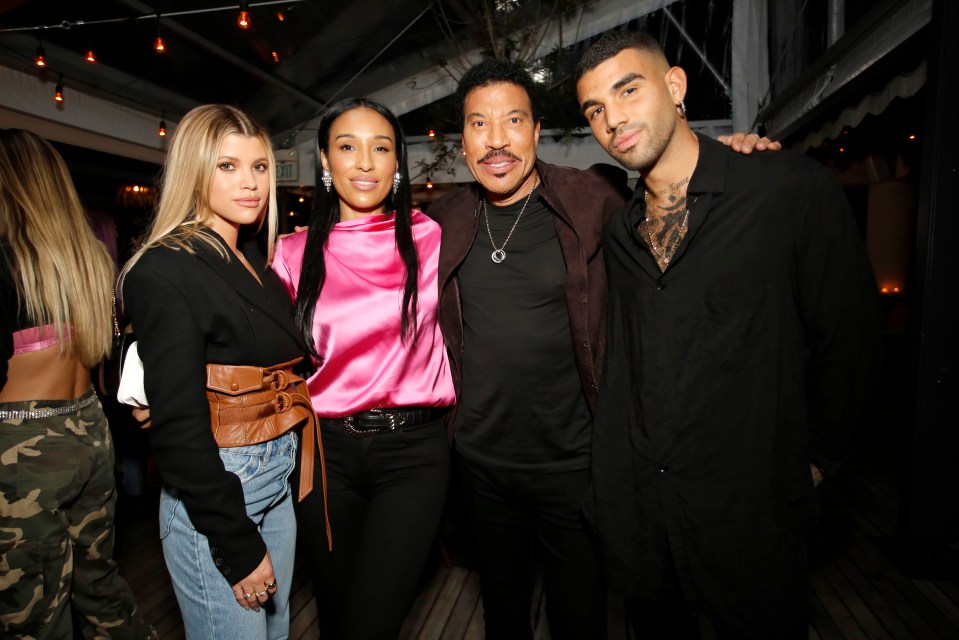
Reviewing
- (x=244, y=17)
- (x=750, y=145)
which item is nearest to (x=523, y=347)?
(x=750, y=145)

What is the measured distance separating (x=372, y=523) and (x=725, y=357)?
112 cm

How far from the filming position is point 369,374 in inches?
69.1

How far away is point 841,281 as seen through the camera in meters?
1.33

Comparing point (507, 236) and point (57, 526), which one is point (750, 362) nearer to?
point (507, 236)

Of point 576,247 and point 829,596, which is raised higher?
point 576,247

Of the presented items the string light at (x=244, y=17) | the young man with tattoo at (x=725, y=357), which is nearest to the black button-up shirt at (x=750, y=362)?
the young man with tattoo at (x=725, y=357)

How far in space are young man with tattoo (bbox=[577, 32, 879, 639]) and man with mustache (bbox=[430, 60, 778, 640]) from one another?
20cm

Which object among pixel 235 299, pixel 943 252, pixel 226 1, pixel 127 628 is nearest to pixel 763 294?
pixel 235 299

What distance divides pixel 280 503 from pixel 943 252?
313 cm

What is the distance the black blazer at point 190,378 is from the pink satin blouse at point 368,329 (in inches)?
16.0

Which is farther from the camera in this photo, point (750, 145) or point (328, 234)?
point (328, 234)

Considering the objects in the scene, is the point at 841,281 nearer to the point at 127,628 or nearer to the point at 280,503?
the point at 280,503

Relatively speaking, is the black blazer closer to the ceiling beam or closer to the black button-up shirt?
the black button-up shirt

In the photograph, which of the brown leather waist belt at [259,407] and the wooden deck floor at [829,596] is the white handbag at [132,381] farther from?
the wooden deck floor at [829,596]
